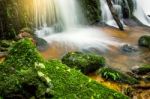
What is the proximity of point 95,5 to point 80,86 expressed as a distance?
9492 mm

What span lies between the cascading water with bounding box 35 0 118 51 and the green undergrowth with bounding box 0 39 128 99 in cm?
556

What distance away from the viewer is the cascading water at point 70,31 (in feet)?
35.1

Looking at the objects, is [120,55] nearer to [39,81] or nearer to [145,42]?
[145,42]

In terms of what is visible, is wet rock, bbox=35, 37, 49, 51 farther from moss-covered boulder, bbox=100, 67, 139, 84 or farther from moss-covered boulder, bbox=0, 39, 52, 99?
moss-covered boulder, bbox=0, 39, 52, 99

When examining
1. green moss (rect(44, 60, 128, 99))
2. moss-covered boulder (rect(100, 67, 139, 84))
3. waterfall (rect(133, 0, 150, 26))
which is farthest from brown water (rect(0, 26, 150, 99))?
waterfall (rect(133, 0, 150, 26))

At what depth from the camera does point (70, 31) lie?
12.4 meters

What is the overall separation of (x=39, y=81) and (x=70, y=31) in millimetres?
8774

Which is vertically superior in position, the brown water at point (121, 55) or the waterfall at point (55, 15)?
the waterfall at point (55, 15)

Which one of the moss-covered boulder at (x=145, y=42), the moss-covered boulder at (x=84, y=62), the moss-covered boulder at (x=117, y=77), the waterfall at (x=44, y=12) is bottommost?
the moss-covered boulder at (x=145, y=42)

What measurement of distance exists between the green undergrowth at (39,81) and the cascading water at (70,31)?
556cm

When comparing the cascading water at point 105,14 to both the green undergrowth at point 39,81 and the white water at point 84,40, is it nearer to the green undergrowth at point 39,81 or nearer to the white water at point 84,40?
the white water at point 84,40

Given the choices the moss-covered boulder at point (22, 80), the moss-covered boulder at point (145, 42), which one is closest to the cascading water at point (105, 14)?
the moss-covered boulder at point (145, 42)

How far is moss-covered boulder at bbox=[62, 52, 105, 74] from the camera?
7184mm

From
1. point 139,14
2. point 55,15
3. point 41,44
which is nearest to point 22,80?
point 41,44
